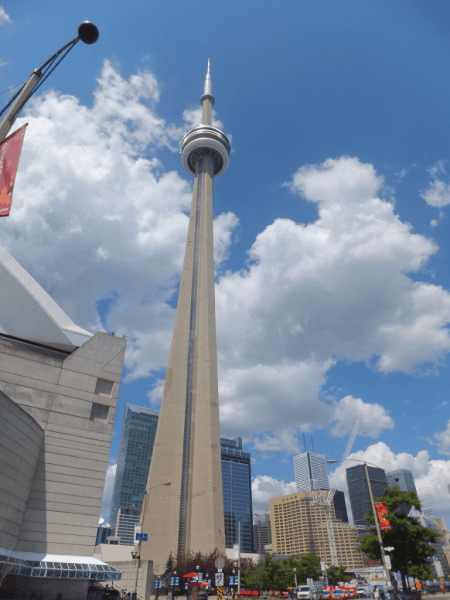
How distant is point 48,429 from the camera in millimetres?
35781

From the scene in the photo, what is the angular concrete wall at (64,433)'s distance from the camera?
109ft

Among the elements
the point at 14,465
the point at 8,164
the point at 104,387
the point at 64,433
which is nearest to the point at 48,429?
the point at 64,433

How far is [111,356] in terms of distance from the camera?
4234 centimetres

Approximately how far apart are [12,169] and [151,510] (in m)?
Result: 66.3

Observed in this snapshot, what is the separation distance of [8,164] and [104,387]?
24575 mm

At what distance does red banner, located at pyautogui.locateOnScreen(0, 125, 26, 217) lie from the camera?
21750 millimetres

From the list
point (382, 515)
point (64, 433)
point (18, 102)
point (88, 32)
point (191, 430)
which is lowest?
point (382, 515)

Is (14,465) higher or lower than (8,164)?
lower

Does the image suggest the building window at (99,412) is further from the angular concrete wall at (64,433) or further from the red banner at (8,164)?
the red banner at (8,164)

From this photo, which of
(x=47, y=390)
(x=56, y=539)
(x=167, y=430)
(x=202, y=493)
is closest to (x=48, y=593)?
(x=56, y=539)

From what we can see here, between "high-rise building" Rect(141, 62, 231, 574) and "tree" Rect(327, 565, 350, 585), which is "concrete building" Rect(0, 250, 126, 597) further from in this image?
"tree" Rect(327, 565, 350, 585)

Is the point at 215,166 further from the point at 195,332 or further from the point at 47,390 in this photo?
the point at 47,390

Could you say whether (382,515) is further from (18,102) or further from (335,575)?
(335,575)

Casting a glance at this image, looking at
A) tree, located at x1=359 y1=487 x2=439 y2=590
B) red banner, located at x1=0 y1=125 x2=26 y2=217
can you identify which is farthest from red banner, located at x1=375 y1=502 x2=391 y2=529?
red banner, located at x1=0 y1=125 x2=26 y2=217
